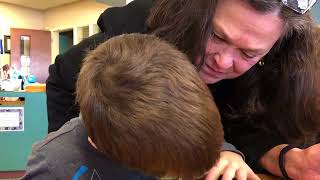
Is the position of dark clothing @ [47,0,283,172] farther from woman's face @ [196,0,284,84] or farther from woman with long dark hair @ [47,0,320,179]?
woman's face @ [196,0,284,84]

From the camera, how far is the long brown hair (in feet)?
2.41

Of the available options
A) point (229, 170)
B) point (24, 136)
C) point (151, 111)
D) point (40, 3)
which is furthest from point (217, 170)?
point (40, 3)

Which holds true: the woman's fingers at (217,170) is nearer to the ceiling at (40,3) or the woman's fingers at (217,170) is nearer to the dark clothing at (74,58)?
the dark clothing at (74,58)

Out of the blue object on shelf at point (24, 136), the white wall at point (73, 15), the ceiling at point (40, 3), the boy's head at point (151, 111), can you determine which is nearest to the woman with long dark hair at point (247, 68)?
the boy's head at point (151, 111)

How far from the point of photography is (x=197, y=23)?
0.73 meters

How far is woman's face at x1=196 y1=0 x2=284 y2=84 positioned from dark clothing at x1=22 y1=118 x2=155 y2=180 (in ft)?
0.73

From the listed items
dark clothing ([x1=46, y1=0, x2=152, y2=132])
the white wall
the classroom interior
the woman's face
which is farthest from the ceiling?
the woman's face

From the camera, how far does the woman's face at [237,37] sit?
68 centimetres

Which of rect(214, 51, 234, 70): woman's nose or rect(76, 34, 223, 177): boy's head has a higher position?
rect(214, 51, 234, 70): woman's nose

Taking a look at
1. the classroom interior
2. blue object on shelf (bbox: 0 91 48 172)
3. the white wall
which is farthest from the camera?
the classroom interior

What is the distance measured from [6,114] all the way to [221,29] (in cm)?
247

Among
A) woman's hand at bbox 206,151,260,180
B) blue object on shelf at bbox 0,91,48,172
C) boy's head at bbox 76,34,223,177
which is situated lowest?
blue object on shelf at bbox 0,91,48,172

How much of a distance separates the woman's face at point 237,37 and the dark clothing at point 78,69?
0.48ft

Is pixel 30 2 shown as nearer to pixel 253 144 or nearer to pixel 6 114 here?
pixel 6 114
